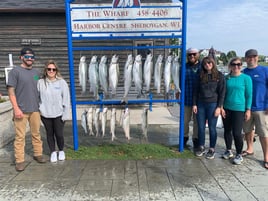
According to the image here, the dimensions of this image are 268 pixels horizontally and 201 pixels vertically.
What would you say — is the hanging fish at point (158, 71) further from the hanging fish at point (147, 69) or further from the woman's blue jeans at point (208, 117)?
the woman's blue jeans at point (208, 117)

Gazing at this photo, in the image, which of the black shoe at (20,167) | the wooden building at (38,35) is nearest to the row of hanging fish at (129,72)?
the black shoe at (20,167)

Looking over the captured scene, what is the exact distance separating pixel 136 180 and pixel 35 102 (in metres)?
2.15

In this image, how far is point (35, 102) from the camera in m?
4.35

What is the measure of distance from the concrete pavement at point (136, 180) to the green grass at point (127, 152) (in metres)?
0.20

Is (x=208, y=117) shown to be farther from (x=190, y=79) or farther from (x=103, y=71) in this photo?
(x=103, y=71)

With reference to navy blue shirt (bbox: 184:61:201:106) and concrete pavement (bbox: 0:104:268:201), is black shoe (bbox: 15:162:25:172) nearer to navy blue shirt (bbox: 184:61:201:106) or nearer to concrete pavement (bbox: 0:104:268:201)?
concrete pavement (bbox: 0:104:268:201)

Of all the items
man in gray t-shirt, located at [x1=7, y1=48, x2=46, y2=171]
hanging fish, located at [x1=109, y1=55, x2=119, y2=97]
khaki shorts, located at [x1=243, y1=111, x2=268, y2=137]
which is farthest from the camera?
hanging fish, located at [x1=109, y1=55, x2=119, y2=97]

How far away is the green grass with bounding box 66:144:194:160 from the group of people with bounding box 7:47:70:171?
451 mm

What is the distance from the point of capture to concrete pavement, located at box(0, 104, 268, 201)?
3424 mm

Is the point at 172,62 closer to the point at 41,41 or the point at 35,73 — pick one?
the point at 35,73

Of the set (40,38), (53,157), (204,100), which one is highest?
(40,38)

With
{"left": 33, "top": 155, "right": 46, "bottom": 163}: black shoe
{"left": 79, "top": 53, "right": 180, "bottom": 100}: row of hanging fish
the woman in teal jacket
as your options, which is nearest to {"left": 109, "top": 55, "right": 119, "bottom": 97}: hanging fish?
{"left": 79, "top": 53, "right": 180, "bottom": 100}: row of hanging fish

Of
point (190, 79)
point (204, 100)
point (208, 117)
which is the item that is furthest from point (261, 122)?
point (190, 79)

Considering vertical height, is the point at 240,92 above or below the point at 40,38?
below
